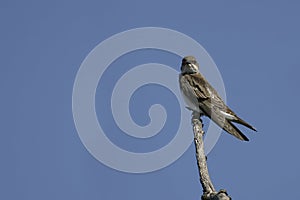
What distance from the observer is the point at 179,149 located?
11.8 meters

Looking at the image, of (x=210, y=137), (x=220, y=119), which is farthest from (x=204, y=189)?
(x=220, y=119)

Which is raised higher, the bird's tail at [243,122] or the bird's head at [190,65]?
the bird's head at [190,65]

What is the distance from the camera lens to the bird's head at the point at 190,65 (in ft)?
45.3

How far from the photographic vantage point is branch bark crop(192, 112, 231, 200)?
26.9 ft

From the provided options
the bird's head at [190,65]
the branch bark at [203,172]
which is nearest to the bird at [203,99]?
the bird's head at [190,65]

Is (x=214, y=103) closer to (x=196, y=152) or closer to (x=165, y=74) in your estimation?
(x=165, y=74)

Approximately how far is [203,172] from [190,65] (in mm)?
5142

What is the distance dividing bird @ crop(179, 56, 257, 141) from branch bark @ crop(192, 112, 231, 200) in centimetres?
116

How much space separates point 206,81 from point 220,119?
4.84 feet

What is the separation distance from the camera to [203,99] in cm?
1259

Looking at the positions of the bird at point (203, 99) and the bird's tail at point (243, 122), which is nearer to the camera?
the bird's tail at point (243, 122)

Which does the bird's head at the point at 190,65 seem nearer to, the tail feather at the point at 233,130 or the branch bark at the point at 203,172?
the tail feather at the point at 233,130

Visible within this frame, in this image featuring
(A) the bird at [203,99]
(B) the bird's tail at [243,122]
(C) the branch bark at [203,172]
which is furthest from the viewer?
(A) the bird at [203,99]

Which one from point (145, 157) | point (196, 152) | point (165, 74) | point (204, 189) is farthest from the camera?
point (165, 74)
